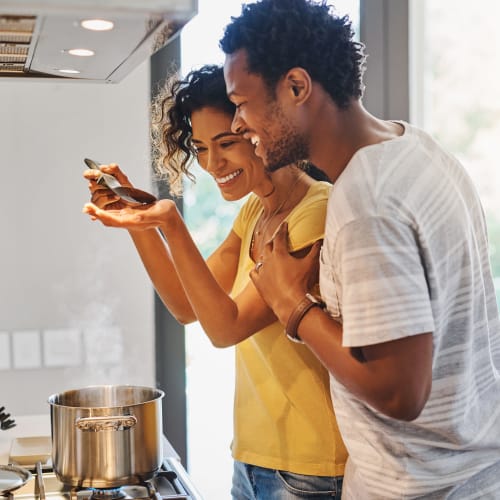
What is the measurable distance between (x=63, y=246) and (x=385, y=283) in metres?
1.45

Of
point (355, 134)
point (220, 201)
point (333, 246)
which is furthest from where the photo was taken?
point (220, 201)

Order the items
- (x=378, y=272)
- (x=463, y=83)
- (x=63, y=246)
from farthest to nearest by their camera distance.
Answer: (x=463, y=83), (x=63, y=246), (x=378, y=272)

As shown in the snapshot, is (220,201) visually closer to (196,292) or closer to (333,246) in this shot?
(196,292)

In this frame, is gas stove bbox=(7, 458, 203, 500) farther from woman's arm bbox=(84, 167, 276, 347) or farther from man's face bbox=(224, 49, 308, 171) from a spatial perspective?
man's face bbox=(224, 49, 308, 171)

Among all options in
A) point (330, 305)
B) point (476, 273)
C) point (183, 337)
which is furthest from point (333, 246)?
point (183, 337)

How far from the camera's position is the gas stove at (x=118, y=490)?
1.37 metres

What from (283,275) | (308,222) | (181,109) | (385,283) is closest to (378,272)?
(385,283)

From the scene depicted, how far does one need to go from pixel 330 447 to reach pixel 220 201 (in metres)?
1.24

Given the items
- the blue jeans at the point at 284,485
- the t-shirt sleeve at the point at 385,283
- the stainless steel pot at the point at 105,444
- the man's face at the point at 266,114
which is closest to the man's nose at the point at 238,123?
the man's face at the point at 266,114

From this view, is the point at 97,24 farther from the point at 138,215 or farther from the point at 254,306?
the point at 254,306

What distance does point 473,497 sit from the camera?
4.08 feet

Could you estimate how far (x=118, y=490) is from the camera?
1.40 meters

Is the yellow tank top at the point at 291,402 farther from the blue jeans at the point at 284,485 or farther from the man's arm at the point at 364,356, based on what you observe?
the man's arm at the point at 364,356

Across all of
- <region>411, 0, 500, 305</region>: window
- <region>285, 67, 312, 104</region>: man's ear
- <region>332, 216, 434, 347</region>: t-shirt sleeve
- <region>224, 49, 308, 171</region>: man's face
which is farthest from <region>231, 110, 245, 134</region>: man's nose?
<region>411, 0, 500, 305</region>: window
